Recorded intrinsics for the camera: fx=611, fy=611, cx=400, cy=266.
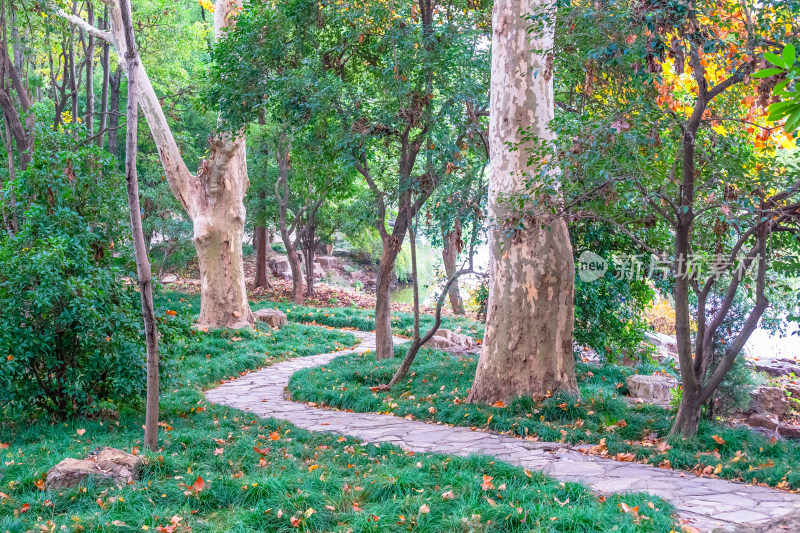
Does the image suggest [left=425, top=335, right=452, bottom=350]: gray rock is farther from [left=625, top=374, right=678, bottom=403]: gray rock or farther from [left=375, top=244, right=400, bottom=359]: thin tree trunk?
[left=625, top=374, right=678, bottom=403]: gray rock

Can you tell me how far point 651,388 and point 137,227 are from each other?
261 inches

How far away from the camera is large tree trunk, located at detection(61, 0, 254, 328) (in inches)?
529

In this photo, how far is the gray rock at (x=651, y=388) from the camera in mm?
8070

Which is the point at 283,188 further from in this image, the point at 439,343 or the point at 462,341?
the point at 439,343

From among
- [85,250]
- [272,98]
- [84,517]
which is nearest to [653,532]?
[84,517]

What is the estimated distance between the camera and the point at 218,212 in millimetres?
13656

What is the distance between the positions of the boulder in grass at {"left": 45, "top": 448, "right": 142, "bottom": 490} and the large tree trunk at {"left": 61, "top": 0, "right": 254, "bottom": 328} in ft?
30.1

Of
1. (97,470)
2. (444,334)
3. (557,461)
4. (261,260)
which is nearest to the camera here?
(97,470)

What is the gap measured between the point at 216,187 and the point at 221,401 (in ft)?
21.3

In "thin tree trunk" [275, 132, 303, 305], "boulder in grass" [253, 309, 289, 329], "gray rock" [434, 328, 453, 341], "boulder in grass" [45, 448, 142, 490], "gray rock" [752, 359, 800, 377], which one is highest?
"thin tree trunk" [275, 132, 303, 305]

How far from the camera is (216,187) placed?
13555 millimetres

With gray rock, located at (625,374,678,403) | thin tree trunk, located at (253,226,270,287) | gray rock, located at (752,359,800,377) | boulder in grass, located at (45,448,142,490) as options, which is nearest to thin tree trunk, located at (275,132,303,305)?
thin tree trunk, located at (253,226,270,287)


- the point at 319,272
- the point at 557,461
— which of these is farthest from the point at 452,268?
the point at 557,461

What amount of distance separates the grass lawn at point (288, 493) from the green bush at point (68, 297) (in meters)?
0.53
